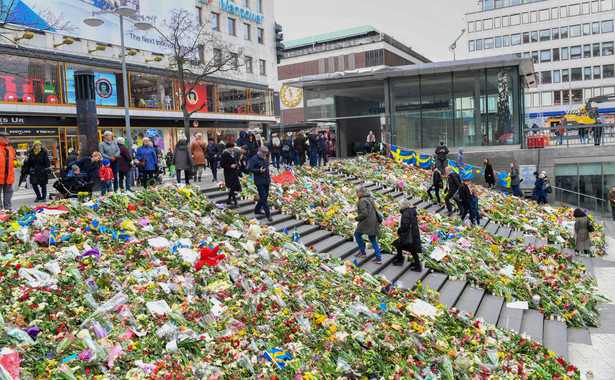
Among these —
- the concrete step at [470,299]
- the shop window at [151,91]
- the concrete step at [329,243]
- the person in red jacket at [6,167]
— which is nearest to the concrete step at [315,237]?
the concrete step at [329,243]

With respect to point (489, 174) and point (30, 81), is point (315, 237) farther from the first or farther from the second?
point (30, 81)

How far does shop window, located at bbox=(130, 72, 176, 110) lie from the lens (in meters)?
34.9

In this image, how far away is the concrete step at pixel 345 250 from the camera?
11.6 metres

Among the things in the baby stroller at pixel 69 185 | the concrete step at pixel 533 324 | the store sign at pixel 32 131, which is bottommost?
the concrete step at pixel 533 324

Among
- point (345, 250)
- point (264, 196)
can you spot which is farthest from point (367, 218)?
point (264, 196)

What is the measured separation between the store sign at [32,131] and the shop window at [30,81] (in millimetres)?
1574

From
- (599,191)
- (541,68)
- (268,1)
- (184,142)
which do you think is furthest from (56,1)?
(541,68)

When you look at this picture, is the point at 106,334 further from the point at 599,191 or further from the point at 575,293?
the point at 599,191

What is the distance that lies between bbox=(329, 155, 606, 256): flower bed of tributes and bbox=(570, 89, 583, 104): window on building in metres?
55.3

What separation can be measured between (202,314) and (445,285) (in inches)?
257

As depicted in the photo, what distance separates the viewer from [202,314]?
22.0 feet

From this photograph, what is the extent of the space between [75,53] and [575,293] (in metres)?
30.3

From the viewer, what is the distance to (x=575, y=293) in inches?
460

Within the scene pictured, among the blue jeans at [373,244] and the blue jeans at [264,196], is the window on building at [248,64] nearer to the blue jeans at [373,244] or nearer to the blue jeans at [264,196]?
the blue jeans at [264,196]
